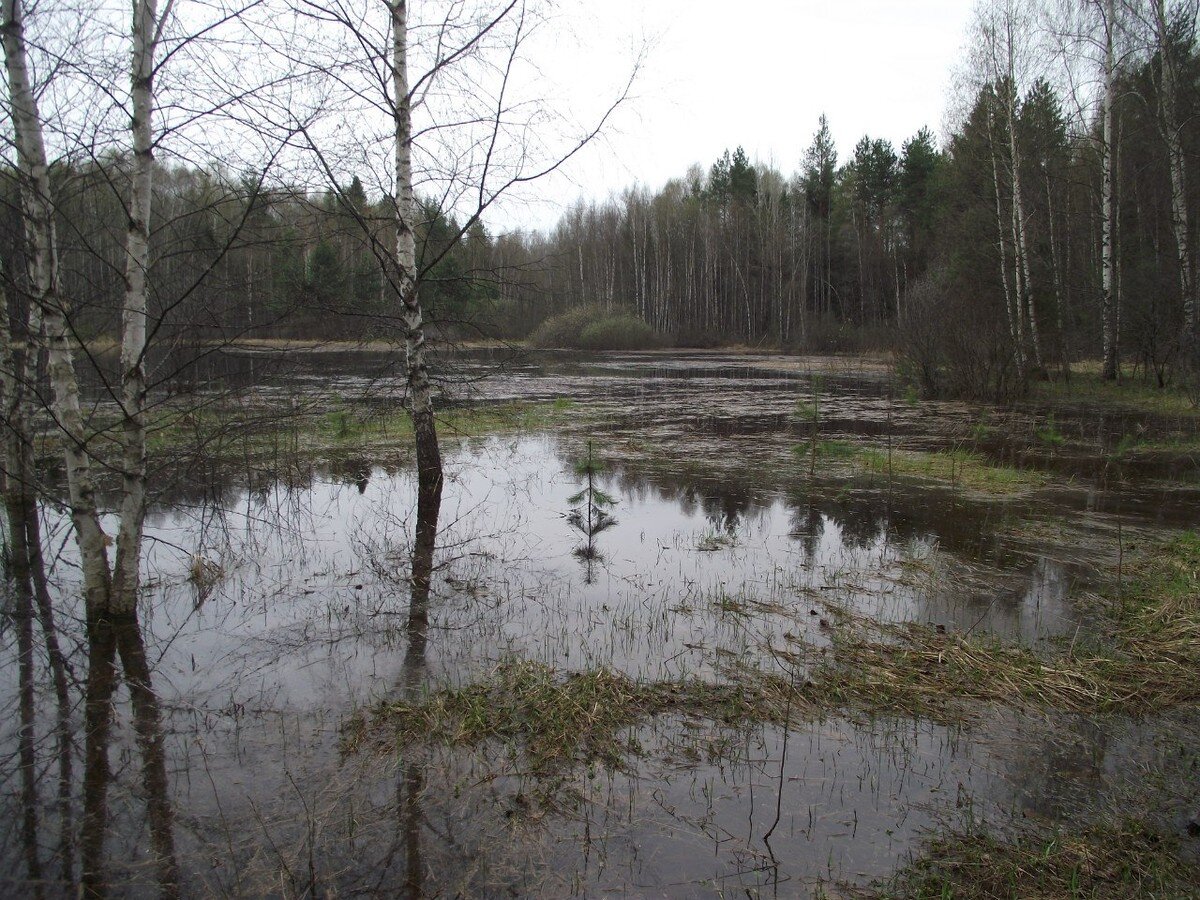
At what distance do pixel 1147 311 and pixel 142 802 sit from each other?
20.9 meters

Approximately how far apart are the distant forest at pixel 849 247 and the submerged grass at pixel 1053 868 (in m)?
3.89

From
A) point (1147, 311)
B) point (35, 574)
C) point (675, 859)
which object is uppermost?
point (1147, 311)

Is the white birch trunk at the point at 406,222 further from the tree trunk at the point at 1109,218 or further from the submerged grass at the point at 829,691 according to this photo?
the tree trunk at the point at 1109,218

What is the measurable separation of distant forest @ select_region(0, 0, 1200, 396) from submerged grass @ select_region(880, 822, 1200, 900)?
12.8ft

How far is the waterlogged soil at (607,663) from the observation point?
115 inches

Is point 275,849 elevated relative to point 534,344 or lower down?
lower down

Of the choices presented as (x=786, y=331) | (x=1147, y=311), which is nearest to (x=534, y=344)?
(x=786, y=331)

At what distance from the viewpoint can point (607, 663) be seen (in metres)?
4.58

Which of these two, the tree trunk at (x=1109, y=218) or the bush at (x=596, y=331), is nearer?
→ the tree trunk at (x=1109, y=218)

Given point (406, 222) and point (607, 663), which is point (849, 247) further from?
point (607, 663)

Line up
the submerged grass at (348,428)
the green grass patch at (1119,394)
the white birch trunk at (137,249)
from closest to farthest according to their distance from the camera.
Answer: the white birch trunk at (137,249) → the submerged grass at (348,428) → the green grass patch at (1119,394)

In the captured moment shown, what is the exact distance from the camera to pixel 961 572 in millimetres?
6312

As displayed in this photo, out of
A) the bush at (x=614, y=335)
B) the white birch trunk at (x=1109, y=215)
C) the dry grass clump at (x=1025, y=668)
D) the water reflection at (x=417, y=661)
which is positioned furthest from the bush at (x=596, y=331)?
the dry grass clump at (x=1025, y=668)

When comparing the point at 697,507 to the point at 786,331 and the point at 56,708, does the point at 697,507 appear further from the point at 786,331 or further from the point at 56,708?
the point at 786,331
